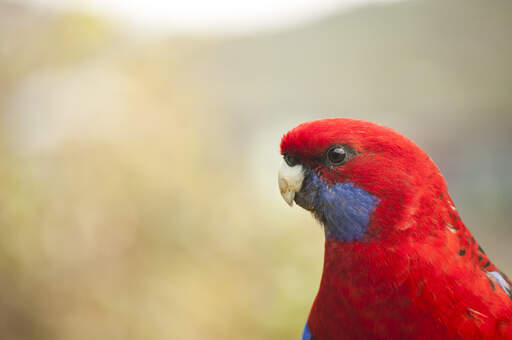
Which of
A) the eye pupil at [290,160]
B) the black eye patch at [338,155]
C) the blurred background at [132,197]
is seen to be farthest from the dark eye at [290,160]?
the blurred background at [132,197]

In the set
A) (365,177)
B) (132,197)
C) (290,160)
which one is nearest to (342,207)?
(365,177)

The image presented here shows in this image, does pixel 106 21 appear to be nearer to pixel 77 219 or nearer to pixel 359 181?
pixel 77 219

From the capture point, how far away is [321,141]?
35.9 inches

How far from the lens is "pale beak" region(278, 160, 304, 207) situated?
3.26 feet

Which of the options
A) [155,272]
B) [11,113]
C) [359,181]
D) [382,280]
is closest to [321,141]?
[359,181]

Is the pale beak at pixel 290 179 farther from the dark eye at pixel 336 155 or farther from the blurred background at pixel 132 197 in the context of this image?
the blurred background at pixel 132 197

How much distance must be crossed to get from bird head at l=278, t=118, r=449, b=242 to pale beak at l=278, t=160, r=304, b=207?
0.05 meters

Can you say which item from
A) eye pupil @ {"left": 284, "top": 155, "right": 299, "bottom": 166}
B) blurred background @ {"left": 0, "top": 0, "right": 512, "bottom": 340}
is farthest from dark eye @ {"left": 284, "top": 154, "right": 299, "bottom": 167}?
blurred background @ {"left": 0, "top": 0, "right": 512, "bottom": 340}

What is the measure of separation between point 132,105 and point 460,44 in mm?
3069

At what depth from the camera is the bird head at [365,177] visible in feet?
2.81

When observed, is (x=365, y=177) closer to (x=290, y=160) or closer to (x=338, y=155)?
(x=338, y=155)

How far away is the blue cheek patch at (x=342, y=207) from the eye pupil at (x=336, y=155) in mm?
57

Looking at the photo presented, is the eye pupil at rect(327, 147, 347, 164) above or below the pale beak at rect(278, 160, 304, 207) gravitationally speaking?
above

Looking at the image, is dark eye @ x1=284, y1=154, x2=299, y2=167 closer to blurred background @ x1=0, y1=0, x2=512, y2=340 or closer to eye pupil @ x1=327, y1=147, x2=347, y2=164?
eye pupil @ x1=327, y1=147, x2=347, y2=164
